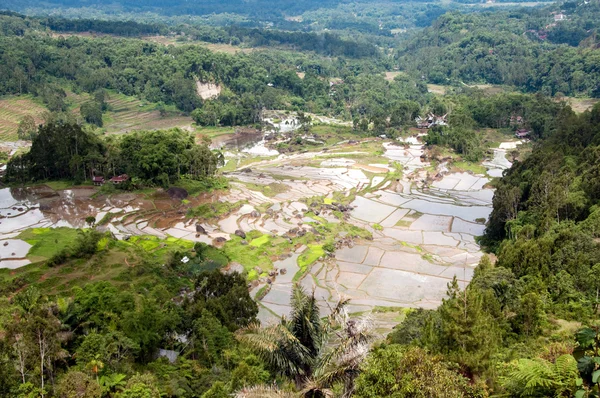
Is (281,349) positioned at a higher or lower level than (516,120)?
higher

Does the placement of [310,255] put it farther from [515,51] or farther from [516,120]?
[515,51]

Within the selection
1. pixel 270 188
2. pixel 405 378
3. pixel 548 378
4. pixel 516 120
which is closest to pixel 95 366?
pixel 405 378

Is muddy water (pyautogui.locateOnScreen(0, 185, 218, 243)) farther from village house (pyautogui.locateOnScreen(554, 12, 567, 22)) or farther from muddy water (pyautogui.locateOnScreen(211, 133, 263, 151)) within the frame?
village house (pyautogui.locateOnScreen(554, 12, 567, 22))

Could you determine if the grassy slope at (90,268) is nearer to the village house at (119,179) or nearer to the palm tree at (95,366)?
the village house at (119,179)

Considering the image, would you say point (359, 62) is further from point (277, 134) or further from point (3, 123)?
point (3, 123)

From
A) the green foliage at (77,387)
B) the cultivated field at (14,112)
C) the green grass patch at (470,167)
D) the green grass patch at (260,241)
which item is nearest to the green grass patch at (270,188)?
the green grass patch at (260,241)

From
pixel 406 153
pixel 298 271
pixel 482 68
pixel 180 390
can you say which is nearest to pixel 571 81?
pixel 482 68

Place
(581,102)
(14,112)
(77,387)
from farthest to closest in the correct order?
(581,102), (14,112), (77,387)

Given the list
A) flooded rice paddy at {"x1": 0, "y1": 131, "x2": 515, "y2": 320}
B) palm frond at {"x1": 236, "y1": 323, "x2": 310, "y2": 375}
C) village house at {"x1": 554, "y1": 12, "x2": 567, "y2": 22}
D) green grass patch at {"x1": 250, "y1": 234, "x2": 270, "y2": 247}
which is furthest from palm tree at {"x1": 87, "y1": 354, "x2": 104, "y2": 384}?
village house at {"x1": 554, "y1": 12, "x2": 567, "y2": 22}
